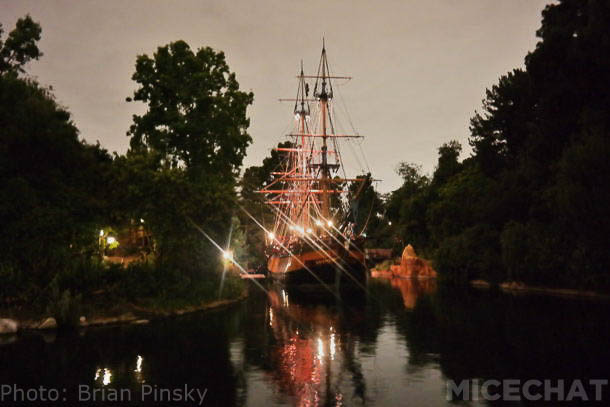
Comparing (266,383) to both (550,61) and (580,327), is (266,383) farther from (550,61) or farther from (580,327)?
(550,61)

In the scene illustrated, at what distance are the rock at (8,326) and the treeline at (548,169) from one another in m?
27.9

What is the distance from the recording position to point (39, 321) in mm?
20453

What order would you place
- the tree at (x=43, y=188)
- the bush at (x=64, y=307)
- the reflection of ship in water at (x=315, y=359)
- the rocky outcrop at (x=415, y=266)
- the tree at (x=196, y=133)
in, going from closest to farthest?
the reflection of ship in water at (x=315, y=359) → the bush at (x=64, y=307) → the tree at (x=43, y=188) → the tree at (x=196, y=133) → the rocky outcrop at (x=415, y=266)

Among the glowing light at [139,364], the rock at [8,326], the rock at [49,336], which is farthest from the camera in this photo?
the rock at [8,326]

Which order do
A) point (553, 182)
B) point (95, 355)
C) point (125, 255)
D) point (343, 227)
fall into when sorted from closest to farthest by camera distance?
point (95, 355), point (125, 255), point (553, 182), point (343, 227)

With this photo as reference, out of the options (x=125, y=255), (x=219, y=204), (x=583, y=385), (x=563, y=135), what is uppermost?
(x=563, y=135)

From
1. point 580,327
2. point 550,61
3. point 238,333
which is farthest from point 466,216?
point 238,333

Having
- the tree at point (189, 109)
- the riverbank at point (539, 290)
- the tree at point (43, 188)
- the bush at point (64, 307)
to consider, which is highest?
the tree at point (189, 109)

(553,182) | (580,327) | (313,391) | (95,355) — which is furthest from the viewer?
(553,182)

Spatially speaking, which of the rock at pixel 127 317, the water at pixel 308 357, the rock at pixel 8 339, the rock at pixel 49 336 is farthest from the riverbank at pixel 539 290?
the rock at pixel 8 339

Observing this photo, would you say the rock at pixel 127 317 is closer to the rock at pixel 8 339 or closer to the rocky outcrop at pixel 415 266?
the rock at pixel 8 339

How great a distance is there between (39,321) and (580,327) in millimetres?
20869

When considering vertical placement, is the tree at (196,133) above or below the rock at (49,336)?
above

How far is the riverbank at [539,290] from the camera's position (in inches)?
1262
